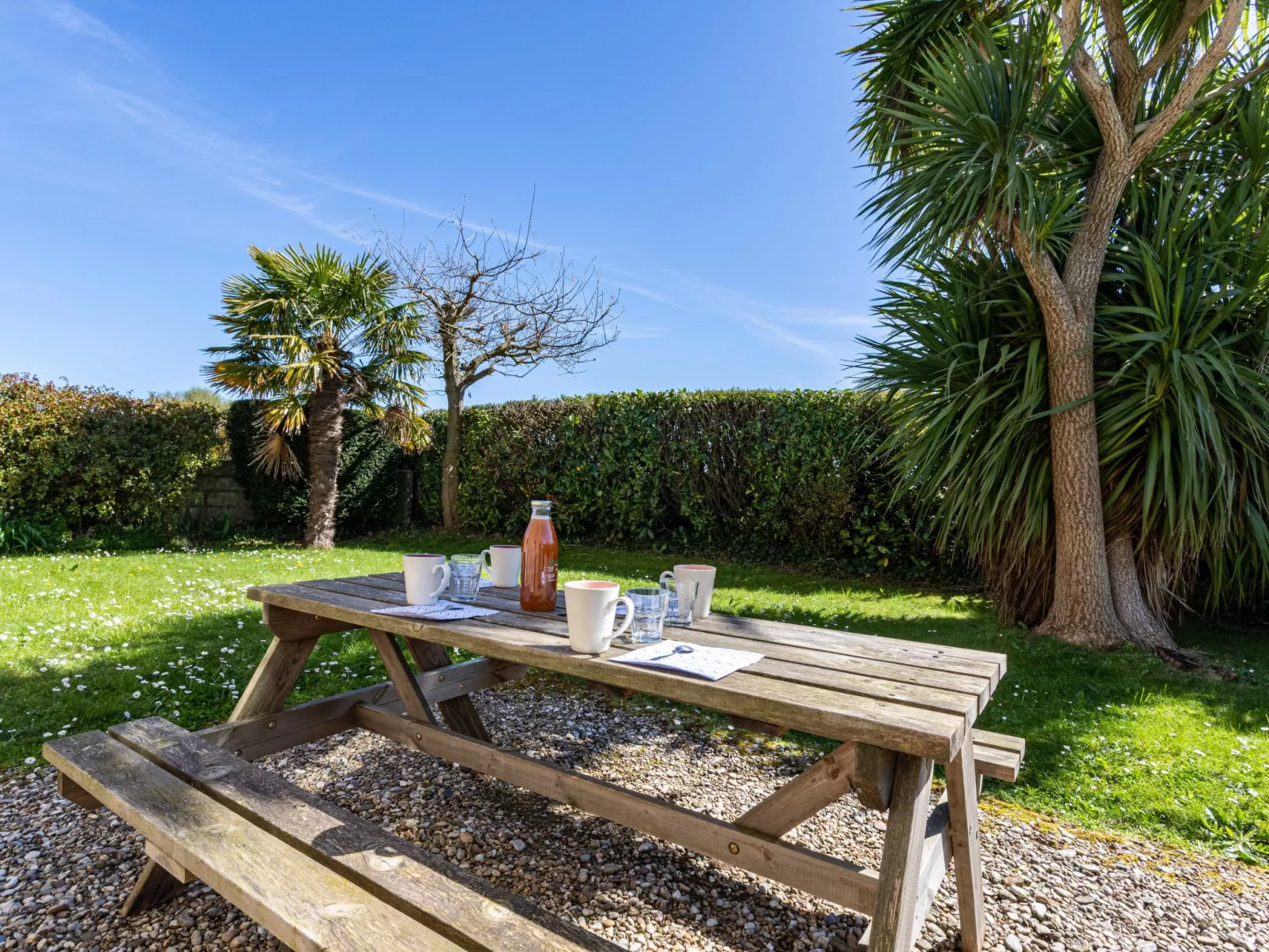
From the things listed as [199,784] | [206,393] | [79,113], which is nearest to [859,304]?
[199,784]

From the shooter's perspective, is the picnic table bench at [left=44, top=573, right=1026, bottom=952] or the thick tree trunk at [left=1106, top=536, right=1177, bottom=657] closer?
the picnic table bench at [left=44, top=573, right=1026, bottom=952]

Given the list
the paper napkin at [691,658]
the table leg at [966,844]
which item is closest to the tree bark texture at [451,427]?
the paper napkin at [691,658]

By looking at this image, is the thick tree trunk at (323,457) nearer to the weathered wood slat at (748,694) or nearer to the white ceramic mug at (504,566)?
the white ceramic mug at (504,566)

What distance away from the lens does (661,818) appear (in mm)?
1674

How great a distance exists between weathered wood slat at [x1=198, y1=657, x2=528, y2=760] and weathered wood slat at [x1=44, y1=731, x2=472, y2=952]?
0.45m

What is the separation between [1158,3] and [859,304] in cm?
296

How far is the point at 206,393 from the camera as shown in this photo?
18109mm

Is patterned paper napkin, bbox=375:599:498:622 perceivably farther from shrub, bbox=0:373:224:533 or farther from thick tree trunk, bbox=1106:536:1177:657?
shrub, bbox=0:373:224:533

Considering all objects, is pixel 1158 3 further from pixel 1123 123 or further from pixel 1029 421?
pixel 1029 421

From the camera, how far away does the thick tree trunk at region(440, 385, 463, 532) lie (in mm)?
10117

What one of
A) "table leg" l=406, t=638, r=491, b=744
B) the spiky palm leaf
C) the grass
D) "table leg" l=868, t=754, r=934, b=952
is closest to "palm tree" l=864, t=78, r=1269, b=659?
the grass

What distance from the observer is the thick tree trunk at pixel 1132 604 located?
4.38 m

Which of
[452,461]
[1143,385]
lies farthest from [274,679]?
[452,461]

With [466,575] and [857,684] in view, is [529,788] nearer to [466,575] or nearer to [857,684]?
[466,575]
